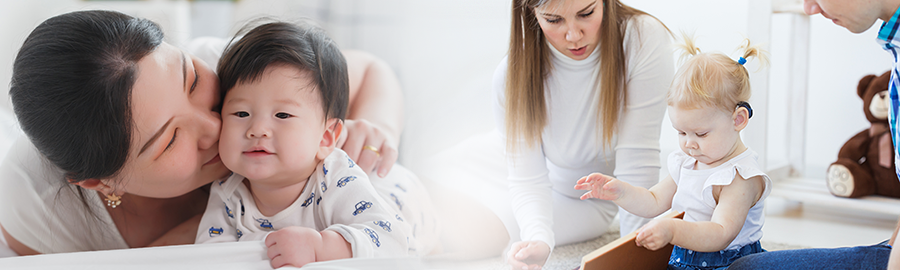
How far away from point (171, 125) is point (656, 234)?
0.61 meters

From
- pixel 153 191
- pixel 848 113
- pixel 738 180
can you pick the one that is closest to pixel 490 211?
pixel 738 180

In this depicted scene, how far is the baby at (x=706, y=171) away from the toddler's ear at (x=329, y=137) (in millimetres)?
379

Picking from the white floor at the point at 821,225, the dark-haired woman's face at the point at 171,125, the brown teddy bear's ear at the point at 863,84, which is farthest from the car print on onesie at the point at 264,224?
the brown teddy bear's ear at the point at 863,84

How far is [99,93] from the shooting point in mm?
673

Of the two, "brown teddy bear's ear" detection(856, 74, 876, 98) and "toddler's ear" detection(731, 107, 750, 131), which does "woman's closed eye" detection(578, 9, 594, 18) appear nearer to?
"toddler's ear" detection(731, 107, 750, 131)

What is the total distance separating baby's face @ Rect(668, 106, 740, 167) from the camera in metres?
0.62

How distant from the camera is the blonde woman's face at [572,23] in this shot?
2.10ft

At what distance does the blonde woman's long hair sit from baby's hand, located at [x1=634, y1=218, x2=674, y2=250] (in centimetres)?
13

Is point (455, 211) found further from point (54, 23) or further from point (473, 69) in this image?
point (54, 23)

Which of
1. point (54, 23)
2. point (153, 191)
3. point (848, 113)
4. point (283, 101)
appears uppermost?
point (54, 23)

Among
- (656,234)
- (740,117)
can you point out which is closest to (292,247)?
(656,234)

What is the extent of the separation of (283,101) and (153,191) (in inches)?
9.0

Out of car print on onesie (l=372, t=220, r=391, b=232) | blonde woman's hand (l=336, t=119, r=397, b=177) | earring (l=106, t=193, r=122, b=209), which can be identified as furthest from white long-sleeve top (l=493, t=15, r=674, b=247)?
earring (l=106, t=193, r=122, b=209)

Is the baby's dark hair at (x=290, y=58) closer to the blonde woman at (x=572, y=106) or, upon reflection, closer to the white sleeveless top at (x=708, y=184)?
the blonde woman at (x=572, y=106)
